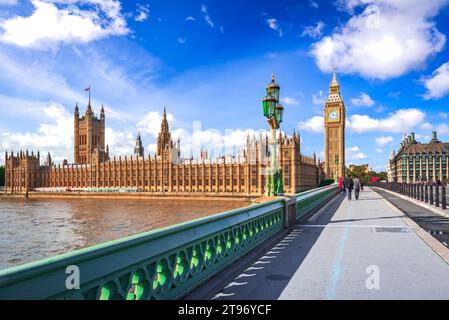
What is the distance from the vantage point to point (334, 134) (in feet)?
422

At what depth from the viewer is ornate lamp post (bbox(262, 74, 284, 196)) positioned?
1283cm

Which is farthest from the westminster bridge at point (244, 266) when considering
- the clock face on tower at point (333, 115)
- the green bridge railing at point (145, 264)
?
the clock face on tower at point (333, 115)

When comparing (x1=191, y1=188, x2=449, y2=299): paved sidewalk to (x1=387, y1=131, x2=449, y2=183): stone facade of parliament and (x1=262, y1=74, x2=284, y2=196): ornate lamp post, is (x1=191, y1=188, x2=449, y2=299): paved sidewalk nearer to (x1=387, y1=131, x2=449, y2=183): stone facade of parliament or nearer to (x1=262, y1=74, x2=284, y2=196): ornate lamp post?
(x1=262, y1=74, x2=284, y2=196): ornate lamp post

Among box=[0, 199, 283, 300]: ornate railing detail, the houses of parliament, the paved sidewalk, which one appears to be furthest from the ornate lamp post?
the houses of parliament

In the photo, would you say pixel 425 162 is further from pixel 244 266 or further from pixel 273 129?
pixel 244 266

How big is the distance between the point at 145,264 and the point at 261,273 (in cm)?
286

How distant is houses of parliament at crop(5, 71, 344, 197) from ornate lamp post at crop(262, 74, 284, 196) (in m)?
78.9

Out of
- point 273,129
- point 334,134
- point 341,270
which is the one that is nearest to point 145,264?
point 341,270

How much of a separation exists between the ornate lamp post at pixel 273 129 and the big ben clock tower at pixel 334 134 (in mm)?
118639

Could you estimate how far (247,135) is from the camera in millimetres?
104562

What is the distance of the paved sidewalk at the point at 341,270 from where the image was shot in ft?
17.9

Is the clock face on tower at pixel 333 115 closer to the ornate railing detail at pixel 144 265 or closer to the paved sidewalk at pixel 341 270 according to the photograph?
the paved sidewalk at pixel 341 270

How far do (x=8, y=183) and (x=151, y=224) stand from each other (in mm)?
125544
